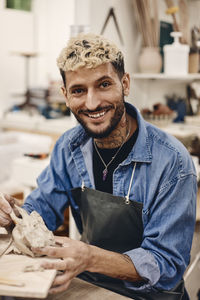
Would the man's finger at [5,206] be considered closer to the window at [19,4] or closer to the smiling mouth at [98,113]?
the smiling mouth at [98,113]

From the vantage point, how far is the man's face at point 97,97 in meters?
1.38

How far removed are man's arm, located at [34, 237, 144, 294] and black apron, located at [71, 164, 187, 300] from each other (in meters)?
0.22

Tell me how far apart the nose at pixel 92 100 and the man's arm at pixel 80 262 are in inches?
20.9

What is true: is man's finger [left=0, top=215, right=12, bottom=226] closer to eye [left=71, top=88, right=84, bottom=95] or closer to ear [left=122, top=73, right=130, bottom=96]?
eye [left=71, top=88, right=84, bottom=95]

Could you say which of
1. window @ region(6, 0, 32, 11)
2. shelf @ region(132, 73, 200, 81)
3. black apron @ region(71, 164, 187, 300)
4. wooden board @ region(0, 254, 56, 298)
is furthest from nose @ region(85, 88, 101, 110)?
window @ region(6, 0, 32, 11)

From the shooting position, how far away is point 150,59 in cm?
300

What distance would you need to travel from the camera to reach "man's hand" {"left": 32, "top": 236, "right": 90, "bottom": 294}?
1047 mm

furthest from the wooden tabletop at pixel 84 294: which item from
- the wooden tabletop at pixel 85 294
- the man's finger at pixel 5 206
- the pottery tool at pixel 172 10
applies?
the pottery tool at pixel 172 10

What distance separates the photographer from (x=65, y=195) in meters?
1.67

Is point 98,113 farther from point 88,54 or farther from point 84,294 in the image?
point 84,294

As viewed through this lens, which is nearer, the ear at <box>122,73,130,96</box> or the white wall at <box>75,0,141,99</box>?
the ear at <box>122,73,130,96</box>

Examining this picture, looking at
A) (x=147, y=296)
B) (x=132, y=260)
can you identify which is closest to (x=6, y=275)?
(x=132, y=260)

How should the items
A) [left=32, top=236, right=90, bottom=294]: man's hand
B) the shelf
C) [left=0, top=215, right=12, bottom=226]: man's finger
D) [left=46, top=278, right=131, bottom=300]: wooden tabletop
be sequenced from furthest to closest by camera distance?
1. the shelf
2. [left=0, top=215, right=12, bottom=226]: man's finger
3. [left=46, top=278, right=131, bottom=300]: wooden tabletop
4. [left=32, top=236, right=90, bottom=294]: man's hand

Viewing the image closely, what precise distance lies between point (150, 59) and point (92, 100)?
5.79 ft
